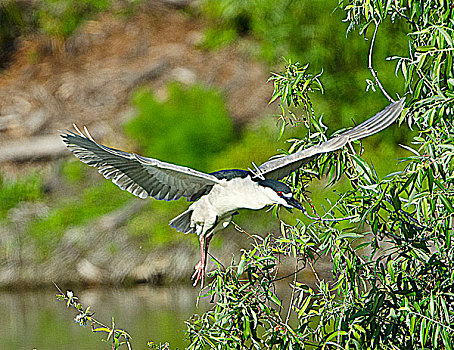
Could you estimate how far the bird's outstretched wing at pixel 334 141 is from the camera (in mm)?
2762

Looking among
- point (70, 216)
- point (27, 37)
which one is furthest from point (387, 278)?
point (27, 37)

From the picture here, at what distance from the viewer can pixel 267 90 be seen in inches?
334

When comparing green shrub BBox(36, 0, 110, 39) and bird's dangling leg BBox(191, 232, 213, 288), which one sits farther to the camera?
green shrub BBox(36, 0, 110, 39)

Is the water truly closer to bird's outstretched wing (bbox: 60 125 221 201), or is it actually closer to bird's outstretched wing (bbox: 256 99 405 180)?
bird's outstretched wing (bbox: 60 125 221 201)

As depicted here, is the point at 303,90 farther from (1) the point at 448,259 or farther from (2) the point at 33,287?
(2) the point at 33,287

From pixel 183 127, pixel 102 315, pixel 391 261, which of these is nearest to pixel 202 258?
pixel 391 261

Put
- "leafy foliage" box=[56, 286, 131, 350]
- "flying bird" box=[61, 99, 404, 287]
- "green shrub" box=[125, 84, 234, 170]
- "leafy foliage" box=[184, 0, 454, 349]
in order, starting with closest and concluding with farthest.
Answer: "leafy foliage" box=[184, 0, 454, 349] < "leafy foliage" box=[56, 286, 131, 350] < "flying bird" box=[61, 99, 404, 287] < "green shrub" box=[125, 84, 234, 170]

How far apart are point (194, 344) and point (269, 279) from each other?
0.32m

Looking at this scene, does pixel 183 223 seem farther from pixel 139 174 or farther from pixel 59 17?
pixel 59 17

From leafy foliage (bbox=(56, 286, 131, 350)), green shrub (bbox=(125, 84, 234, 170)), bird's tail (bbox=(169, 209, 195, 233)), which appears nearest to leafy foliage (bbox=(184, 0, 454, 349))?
leafy foliage (bbox=(56, 286, 131, 350))

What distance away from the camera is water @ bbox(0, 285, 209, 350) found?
4848 millimetres

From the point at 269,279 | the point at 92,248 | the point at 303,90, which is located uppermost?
the point at 92,248

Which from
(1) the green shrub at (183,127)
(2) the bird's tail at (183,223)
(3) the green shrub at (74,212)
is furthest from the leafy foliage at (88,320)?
(1) the green shrub at (183,127)

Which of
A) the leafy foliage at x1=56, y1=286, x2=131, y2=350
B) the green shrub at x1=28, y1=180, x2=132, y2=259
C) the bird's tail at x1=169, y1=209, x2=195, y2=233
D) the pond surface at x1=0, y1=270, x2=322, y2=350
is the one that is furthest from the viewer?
the green shrub at x1=28, y1=180, x2=132, y2=259
